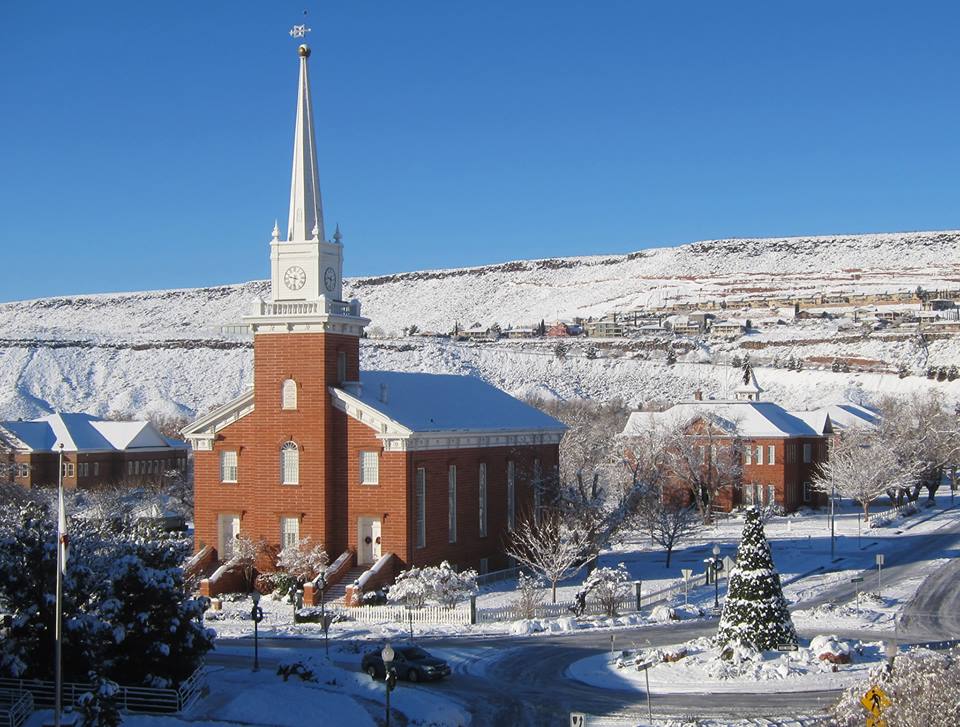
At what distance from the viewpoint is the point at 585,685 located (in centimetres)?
3116

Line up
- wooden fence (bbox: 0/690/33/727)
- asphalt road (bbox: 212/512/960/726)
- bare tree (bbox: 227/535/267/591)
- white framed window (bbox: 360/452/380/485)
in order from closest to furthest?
wooden fence (bbox: 0/690/33/727) → asphalt road (bbox: 212/512/960/726) → white framed window (bbox: 360/452/380/485) → bare tree (bbox: 227/535/267/591)

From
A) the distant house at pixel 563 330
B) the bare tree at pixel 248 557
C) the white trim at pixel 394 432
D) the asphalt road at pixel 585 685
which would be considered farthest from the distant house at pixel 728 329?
the bare tree at pixel 248 557

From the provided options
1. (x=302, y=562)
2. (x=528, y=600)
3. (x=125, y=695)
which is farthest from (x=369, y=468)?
(x=125, y=695)

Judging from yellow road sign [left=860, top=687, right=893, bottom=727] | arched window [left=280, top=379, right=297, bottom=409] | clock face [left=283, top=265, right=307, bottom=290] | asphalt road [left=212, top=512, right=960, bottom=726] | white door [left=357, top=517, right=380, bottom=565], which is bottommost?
asphalt road [left=212, top=512, right=960, bottom=726]

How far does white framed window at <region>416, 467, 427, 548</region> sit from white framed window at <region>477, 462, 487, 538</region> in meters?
4.60

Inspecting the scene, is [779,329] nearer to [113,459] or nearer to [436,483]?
[113,459]

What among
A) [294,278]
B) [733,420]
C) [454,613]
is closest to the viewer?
[454,613]

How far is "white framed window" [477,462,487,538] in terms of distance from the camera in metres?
51.8

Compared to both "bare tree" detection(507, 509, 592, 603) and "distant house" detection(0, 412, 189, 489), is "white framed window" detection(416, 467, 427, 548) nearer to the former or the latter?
"bare tree" detection(507, 509, 592, 603)

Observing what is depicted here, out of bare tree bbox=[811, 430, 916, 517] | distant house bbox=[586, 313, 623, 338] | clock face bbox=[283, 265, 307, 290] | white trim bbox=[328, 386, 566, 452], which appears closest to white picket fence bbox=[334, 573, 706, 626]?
white trim bbox=[328, 386, 566, 452]

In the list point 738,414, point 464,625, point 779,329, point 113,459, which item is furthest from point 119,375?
point 464,625

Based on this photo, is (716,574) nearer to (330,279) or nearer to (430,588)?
(430,588)

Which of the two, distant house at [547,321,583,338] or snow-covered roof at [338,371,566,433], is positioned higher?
distant house at [547,321,583,338]

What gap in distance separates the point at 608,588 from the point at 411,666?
12.9 m
